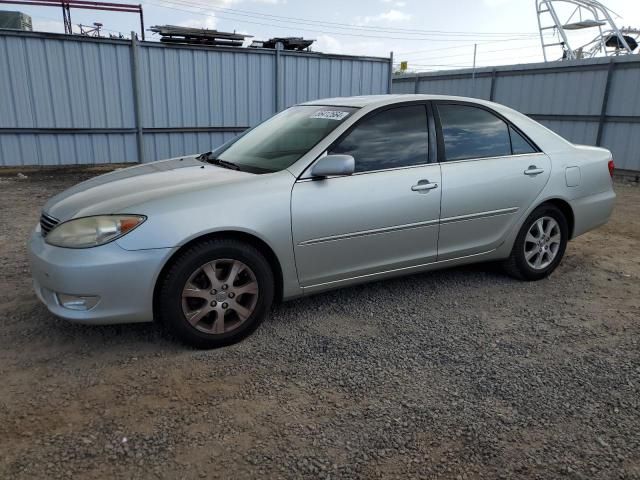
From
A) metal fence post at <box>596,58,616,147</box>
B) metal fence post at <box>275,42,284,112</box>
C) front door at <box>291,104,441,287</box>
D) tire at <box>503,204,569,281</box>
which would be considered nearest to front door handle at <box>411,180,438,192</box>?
front door at <box>291,104,441,287</box>

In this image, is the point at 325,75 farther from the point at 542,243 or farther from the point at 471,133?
the point at 542,243

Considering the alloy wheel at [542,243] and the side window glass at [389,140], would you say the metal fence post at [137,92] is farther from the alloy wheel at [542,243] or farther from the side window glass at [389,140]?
the alloy wheel at [542,243]

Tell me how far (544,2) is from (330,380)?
17977mm

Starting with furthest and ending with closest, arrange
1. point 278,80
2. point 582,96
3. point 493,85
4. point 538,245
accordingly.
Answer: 1. point 493,85
2. point 582,96
3. point 278,80
4. point 538,245

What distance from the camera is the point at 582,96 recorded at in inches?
454

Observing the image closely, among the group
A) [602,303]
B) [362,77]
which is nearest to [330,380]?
[602,303]

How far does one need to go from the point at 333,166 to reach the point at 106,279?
1.52 m

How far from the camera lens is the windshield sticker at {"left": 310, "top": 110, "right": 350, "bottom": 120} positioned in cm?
385

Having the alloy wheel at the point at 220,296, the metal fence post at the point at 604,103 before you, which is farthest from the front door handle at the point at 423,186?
the metal fence post at the point at 604,103

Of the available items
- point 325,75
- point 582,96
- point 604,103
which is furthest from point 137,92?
point 604,103

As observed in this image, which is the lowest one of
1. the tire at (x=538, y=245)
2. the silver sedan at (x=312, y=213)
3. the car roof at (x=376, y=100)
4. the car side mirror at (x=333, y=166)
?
the tire at (x=538, y=245)

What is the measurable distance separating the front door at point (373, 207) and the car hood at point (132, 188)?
1.82 ft

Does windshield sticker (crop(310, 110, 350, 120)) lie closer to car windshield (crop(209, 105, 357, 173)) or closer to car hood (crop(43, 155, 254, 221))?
car windshield (crop(209, 105, 357, 173))

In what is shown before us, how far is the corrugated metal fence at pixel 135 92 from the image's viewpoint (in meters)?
9.51
